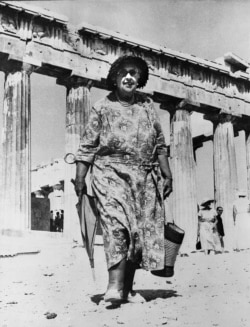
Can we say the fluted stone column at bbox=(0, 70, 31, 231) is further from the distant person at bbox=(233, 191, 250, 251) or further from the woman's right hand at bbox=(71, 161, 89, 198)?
the woman's right hand at bbox=(71, 161, 89, 198)

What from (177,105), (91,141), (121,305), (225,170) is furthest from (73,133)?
(121,305)

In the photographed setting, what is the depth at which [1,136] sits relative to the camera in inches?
745

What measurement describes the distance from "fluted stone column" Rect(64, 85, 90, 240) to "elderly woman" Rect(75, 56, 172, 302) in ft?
42.7

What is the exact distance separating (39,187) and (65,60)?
15662 mm

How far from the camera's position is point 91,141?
256 inches

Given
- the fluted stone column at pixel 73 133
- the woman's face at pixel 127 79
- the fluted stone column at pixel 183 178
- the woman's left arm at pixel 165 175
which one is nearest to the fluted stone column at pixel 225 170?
the fluted stone column at pixel 183 178

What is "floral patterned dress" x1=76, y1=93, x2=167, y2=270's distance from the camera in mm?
6129

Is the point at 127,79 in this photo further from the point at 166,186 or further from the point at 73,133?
the point at 73,133

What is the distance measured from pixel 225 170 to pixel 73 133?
822cm

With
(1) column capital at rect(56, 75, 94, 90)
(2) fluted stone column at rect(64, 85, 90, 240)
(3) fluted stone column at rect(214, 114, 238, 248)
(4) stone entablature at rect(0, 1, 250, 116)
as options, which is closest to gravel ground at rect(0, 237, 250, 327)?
(2) fluted stone column at rect(64, 85, 90, 240)

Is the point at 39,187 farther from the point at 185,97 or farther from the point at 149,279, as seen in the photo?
the point at 149,279

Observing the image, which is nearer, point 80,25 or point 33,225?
point 80,25

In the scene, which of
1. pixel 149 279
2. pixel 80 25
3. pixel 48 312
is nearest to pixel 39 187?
pixel 80 25

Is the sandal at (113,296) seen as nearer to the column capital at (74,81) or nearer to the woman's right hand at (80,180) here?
the woman's right hand at (80,180)
